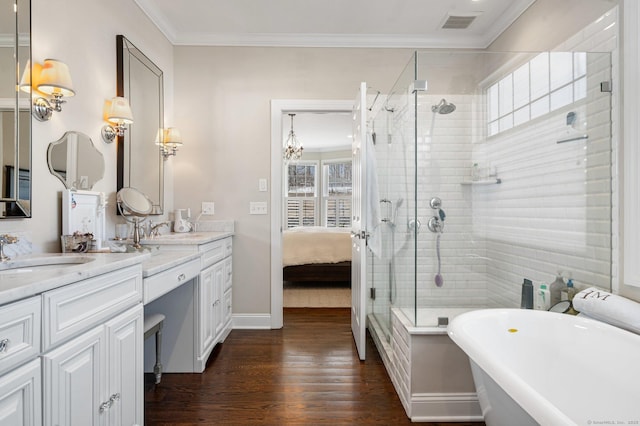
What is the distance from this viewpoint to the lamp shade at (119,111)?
2129 mm

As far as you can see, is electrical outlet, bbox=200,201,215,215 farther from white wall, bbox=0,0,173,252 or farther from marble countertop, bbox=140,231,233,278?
white wall, bbox=0,0,173,252

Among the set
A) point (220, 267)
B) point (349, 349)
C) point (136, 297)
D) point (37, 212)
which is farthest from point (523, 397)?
point (220, 267)

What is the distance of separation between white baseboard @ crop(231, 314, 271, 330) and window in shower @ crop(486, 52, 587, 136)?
242cm

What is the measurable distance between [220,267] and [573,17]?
2.96 m

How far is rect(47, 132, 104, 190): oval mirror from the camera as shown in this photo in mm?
A: 1745

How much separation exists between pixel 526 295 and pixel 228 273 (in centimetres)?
227

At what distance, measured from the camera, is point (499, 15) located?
280 centimetres

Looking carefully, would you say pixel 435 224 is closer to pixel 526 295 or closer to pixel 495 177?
pixel 495 177

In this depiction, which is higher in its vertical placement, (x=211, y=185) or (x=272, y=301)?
(x=211, y=185)

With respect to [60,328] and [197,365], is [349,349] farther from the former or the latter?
[60,328]

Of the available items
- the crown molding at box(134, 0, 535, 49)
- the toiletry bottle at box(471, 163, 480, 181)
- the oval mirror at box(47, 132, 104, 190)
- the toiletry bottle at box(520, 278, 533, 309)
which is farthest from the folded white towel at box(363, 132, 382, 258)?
the oval mirror at box(47, 132, 104, 190)

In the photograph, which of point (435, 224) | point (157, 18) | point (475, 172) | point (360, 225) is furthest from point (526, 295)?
point (157, 18)

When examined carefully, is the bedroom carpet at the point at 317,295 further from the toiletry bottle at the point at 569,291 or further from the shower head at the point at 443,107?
the shower head at the point at 443,107

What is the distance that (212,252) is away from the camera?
8.50ft
